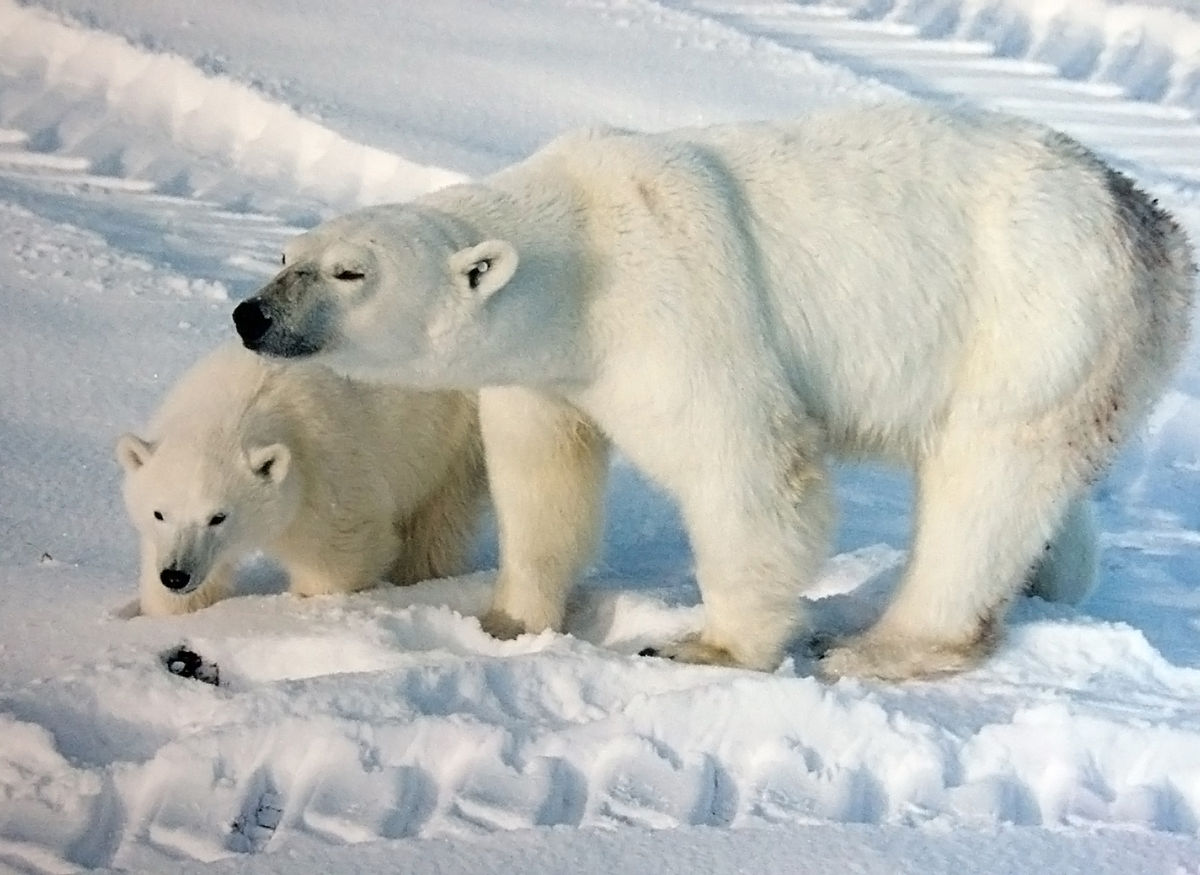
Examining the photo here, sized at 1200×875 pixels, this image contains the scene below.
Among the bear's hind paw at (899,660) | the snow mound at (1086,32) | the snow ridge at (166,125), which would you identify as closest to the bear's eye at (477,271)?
the bear's hind paw at (899,660)

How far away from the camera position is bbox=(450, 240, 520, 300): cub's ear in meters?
2.90

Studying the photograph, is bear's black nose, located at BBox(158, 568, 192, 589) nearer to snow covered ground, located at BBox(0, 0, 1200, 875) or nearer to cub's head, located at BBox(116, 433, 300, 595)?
cub's head, located at BBox(116, 433, 300, 595)

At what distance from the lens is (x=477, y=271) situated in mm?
2939

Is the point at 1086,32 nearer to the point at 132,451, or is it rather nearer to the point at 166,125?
the point at 166,125

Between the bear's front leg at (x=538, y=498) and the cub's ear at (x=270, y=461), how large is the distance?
498mm

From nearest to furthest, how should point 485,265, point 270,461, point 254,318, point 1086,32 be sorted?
point 254,318
point 485,265
point 270,461
point 1086,32

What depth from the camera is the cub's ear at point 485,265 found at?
2.90m

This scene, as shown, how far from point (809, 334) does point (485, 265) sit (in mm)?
755

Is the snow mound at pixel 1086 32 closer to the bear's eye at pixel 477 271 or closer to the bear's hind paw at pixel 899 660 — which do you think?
the bear's hind paw at pixel 899 660

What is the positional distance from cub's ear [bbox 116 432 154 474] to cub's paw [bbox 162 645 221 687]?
1.76 ft

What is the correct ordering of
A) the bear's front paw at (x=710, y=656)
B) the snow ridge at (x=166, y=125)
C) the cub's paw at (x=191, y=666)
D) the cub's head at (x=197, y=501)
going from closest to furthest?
the cub's paw at (x=191, y=666), the bear's front paw at (x=710, y=656), the cub's head at (x=197, y=501), the snow ridge at (x=166, y=125)

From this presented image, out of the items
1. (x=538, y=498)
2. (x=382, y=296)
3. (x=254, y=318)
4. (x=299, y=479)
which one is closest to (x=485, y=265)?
(x=382, y=296)

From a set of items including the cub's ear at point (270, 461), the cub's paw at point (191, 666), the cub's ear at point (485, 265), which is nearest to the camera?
the cub's ear at point (485, 265)

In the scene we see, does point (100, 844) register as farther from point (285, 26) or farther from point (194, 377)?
point (285, 26)
